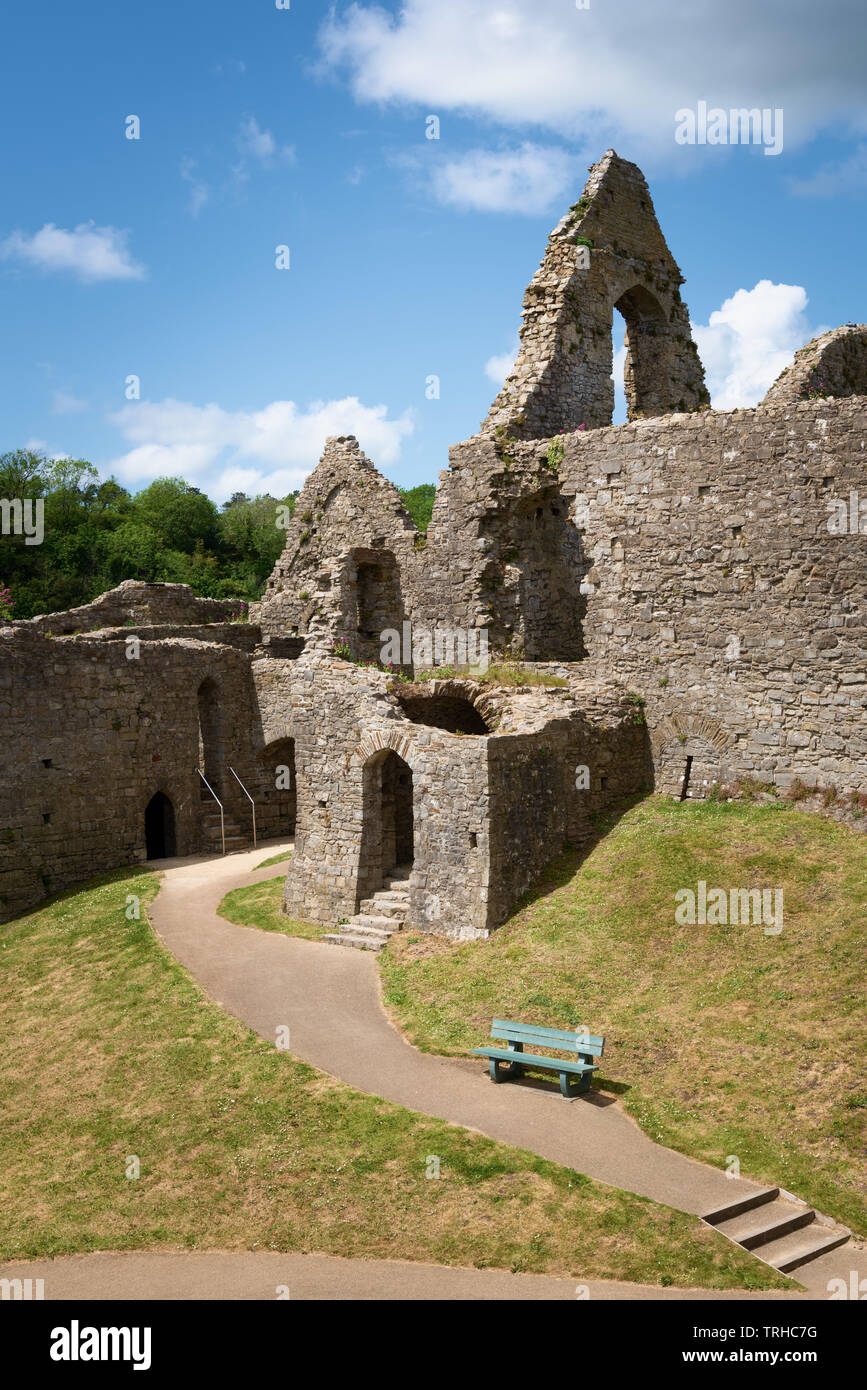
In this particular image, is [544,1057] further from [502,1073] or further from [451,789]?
[451,789]

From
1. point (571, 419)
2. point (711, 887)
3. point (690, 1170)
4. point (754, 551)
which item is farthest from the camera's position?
point (571, 419)

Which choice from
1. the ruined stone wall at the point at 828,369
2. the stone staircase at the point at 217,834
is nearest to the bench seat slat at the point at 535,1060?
the ruined stone wall at the point at 828,369

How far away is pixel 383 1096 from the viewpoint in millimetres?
14398

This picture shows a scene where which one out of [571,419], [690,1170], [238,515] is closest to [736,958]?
[690,1170]

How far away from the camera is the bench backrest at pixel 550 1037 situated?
1406 centimetres

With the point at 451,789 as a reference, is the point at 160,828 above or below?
below

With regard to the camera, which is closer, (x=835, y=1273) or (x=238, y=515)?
(x=835, y=1273)

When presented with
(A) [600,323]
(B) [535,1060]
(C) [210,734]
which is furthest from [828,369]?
(C) [210,734]

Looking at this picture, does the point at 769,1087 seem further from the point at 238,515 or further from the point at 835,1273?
the point at 238,515

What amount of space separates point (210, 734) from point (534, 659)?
334 inches

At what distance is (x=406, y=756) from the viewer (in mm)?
19359

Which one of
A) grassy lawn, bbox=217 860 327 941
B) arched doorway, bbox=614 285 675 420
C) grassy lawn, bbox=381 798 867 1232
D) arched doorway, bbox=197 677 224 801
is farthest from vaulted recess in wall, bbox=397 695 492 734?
arched doorway, bbox=614 285 675 420

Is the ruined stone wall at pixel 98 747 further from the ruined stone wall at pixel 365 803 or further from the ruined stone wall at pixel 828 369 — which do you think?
the ruined stone wall at pixel 828 369

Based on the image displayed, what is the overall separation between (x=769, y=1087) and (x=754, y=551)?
902 centimetres
